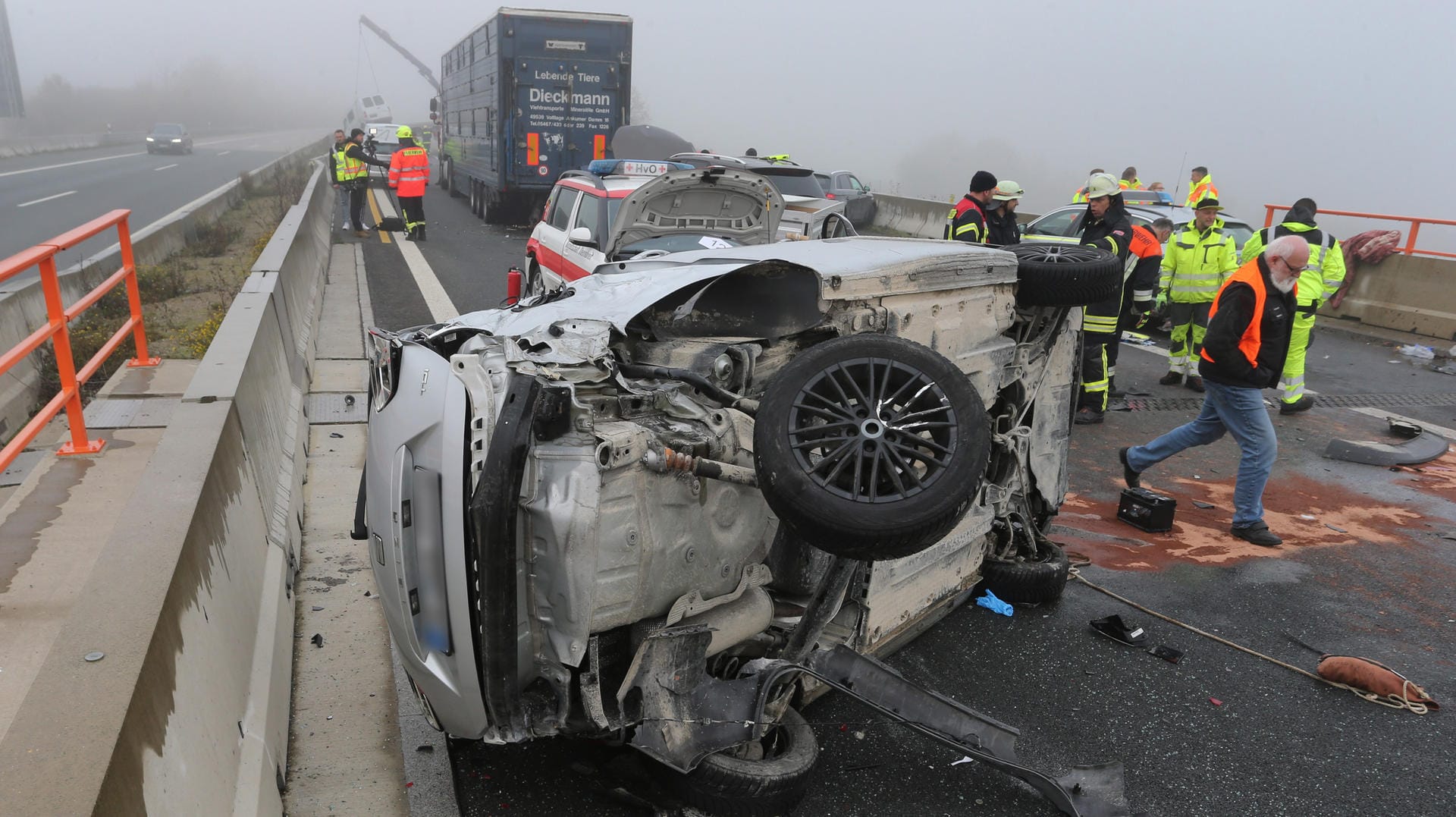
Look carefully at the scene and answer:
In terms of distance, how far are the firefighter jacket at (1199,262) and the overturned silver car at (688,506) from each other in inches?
240

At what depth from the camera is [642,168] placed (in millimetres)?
10547

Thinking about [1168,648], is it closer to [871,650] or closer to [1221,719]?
[1221,719]


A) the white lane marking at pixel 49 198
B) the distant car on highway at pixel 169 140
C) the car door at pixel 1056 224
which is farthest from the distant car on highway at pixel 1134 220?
the distant car on highway at pixel 169 140

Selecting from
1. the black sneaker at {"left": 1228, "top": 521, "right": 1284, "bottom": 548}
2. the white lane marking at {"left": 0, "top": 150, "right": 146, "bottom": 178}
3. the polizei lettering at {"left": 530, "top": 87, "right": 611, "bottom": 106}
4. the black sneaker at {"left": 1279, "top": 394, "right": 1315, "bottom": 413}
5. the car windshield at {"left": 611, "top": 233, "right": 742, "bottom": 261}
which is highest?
the polizei lettering at {"left": 530, "top": 87, "right": 611, "bottom": 106}

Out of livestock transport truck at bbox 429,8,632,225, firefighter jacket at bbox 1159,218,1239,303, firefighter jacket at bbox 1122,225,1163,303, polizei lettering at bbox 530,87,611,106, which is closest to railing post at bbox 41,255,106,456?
firefighter jacket at bbox 1122,225,1163,303

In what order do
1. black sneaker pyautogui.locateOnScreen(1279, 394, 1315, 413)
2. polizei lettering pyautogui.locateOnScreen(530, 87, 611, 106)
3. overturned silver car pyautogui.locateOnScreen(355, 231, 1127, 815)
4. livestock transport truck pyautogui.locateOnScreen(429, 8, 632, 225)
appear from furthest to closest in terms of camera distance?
polizei lettering pyautogui.locateOnScreen(530, 87, 611, 106) < livestock transport truck pyautogui.locateOnScreen(429, 8, 632, 225) < black sneaker pyautogui.locateOnScreen(1279, 394, 1315, 413) < overturned silver car pyautogui.locateOnScreen(355, 231, 1127, 815)

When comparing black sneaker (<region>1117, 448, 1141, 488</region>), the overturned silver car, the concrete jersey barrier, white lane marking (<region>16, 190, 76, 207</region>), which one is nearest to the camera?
the concrete jersey barrier

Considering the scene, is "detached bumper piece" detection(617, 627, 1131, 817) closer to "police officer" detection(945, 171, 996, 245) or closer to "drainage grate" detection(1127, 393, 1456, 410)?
"police officer" detection(945, 171, 996, 245)

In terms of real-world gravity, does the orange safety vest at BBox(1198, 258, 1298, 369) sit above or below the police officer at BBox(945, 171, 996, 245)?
below

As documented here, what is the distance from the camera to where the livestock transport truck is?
1677 cm

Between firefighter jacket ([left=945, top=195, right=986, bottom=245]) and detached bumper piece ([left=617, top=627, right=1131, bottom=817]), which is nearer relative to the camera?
detached bumper piece ([left=617, top=627, right=1131, bottom=817])

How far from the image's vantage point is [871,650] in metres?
3.43

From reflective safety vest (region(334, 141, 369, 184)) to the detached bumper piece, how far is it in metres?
14.7

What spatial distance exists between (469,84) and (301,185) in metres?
4.55
